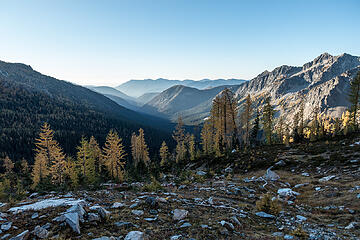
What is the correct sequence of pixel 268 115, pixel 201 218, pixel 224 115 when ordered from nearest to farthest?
pixel 201 218 < pixel 224 115 < pixel 268 115

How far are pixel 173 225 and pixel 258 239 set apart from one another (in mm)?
3246

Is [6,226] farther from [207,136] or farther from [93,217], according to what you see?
[207,136]

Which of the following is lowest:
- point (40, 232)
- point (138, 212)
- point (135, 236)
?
point (138, 212)

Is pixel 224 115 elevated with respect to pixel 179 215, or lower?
elevated

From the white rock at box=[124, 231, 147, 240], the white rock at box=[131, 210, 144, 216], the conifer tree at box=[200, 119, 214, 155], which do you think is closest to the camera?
the white rock at box=[124, 231, 147, 240]

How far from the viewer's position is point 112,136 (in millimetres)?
33750

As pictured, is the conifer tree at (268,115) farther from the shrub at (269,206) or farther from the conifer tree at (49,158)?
the conifer tree at (49,158)

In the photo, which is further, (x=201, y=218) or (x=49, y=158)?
(x=49, y=158)

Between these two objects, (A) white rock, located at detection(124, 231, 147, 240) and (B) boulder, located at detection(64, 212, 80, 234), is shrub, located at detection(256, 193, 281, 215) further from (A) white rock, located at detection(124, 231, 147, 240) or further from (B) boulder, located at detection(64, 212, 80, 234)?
(B) boulder, located at detection(64, 212, 80, 234)

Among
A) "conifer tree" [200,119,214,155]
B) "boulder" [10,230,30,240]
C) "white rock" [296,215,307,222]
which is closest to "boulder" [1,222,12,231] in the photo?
"boulder" [10,230,30,240]

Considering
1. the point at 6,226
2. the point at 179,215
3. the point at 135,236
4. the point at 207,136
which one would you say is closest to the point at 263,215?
the point at 179,215

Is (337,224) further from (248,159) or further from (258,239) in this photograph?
(248,159)

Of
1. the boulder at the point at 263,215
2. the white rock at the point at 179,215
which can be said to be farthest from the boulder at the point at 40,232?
the boulder at the point at 263,215

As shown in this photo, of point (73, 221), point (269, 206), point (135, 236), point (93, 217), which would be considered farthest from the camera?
point (269, 206)
